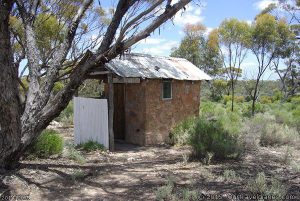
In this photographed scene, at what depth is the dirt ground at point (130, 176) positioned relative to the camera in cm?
642

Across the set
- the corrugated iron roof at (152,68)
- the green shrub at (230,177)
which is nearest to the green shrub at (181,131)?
the corrugated iron roof at (152,68)

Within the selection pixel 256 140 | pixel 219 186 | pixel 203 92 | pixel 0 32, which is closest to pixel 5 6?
pixel 0 32

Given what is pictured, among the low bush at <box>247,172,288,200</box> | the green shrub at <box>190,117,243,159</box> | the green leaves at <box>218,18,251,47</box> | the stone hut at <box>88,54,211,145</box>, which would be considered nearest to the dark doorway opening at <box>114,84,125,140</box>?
the stone hut at <box>88,54,211,145</box>

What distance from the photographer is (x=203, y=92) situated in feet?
141

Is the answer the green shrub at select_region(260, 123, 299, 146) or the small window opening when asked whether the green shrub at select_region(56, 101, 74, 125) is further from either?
the green shrub at select_region(260, 123, 299, 146)

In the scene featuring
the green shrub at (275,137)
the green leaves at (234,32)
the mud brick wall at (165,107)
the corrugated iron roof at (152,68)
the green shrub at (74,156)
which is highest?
the green leaves at (234,32)

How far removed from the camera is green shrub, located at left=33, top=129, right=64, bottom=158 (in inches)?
361

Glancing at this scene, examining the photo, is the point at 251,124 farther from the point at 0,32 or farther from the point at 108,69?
the point at 0,32

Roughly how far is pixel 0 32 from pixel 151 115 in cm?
714

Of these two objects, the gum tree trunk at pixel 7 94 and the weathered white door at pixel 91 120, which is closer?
the gum tree trunk at pixel 7 94

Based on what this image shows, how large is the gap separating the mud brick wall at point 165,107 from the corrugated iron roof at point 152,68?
31 cm

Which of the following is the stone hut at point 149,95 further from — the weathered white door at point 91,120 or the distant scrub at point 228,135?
the weathered white door at point 91,120

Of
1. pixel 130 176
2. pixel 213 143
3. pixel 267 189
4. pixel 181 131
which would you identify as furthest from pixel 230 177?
pixel 181 131

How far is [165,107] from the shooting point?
42.9 ft
